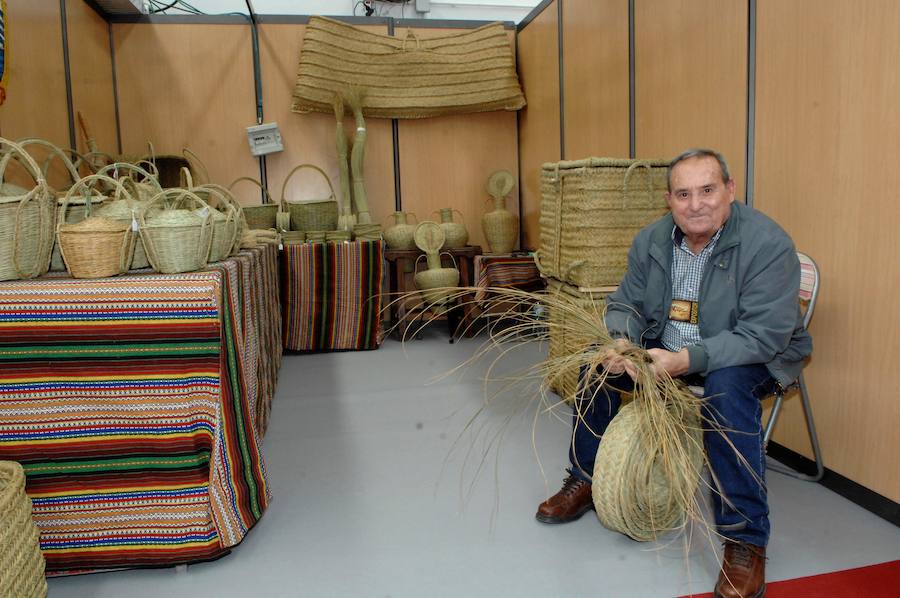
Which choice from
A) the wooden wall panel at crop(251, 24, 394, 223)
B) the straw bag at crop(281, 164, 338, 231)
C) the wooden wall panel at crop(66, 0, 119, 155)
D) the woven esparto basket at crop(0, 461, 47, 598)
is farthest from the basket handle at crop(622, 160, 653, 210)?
the wooden wall panel at crop(66, 0, 119, 155)

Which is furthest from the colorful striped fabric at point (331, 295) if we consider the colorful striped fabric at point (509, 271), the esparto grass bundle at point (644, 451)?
the esparto grass bundle at point (644, 451)

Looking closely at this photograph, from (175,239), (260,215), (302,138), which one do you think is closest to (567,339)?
(175,239)

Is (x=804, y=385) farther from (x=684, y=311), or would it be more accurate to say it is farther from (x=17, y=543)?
(x=17, y=543)

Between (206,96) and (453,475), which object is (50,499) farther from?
(206,96)

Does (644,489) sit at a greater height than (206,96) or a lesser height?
lesser

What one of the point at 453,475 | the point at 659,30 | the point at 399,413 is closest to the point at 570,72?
the point at 659,30

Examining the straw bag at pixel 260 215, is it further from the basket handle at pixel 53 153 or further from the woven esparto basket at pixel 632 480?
the woven esparto basket at pixel 632 480

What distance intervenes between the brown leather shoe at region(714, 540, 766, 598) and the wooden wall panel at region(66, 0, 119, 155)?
4.16 m

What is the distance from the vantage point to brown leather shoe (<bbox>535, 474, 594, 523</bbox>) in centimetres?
209

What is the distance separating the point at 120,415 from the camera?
184 cm

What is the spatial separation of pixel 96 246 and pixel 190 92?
3847 millimetres

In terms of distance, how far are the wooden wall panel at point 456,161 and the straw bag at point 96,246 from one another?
3.85 m

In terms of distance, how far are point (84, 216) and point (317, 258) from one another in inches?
90.1

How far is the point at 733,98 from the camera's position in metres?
2.74
